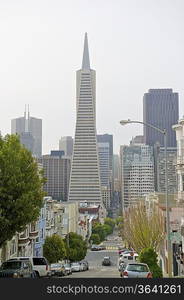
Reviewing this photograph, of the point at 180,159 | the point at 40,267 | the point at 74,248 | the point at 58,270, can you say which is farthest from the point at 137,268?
the point at 74,248

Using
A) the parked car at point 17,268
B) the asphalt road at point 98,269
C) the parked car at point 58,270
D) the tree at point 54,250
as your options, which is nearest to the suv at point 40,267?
the parked car at point 17,268

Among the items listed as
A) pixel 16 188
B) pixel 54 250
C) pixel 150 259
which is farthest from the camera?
pixel 54 250

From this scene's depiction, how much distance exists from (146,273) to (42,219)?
166 ft

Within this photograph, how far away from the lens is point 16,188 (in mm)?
26469

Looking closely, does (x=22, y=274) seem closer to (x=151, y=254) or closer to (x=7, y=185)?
(x=7, y=185)

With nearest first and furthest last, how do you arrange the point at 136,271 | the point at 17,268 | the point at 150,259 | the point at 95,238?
the point at 136,271, the point at 17,268, the point at 150,259, the point at 95,238

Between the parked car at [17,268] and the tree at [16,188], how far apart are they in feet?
7.94

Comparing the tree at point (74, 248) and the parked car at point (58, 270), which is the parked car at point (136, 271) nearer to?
the parked car at point (58, 270)

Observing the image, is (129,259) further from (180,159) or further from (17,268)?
(17,268)

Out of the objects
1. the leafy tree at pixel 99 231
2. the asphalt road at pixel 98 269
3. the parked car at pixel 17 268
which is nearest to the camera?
the parked car at pixel 17 268

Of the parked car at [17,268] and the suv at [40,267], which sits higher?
the parked car at [17,268]

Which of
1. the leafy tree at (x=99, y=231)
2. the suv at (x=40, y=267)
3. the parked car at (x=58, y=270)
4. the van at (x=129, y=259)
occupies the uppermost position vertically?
the suv at (x=40, y=267)

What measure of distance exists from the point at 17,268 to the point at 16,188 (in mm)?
4492

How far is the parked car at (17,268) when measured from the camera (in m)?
23.3
